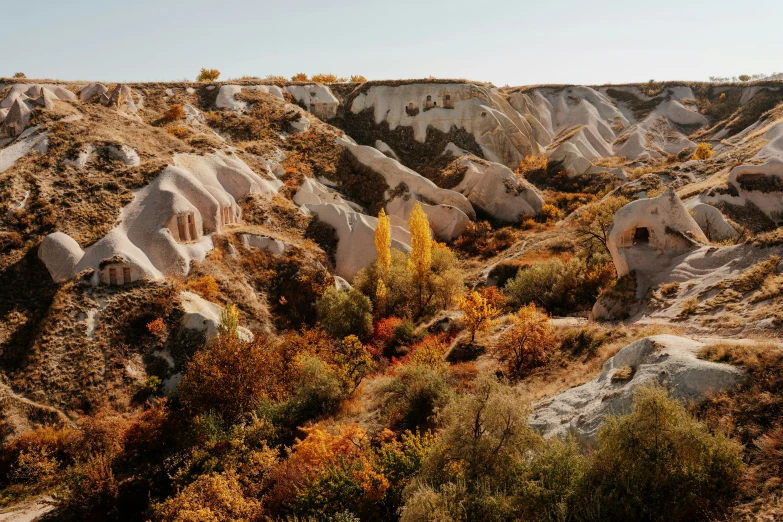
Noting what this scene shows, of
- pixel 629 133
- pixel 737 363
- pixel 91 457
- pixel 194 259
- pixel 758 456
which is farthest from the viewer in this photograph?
pixel 629 133

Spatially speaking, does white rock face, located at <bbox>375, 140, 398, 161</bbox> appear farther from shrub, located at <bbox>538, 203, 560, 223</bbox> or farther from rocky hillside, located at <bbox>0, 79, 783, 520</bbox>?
shrub, located at <bbox>538, 203, 560, 223</bbox>

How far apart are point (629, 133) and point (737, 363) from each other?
2883 inches

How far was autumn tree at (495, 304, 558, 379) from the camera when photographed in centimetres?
2397

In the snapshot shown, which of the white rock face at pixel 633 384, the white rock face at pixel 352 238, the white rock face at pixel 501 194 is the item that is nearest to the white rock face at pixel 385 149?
the white rock face at pixel 501 194

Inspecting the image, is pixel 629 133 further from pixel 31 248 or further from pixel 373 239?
pixel 31 248

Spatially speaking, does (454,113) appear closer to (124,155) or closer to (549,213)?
(549,213)

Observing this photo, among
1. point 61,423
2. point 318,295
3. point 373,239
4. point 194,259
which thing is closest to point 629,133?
point 373,239

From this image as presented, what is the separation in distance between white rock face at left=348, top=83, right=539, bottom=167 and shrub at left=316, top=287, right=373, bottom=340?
36828mm

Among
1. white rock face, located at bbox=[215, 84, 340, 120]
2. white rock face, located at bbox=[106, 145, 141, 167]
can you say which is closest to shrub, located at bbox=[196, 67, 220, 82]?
white rock face, located at bbox=[215, 84, 340, 120]

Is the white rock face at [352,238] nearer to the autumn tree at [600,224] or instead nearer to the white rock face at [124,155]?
the white rock face at [124,155]

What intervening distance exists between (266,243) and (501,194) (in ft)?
90.8

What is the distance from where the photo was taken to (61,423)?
2544 cm

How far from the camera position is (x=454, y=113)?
67.2 meters

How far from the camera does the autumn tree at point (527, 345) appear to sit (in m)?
24.0
